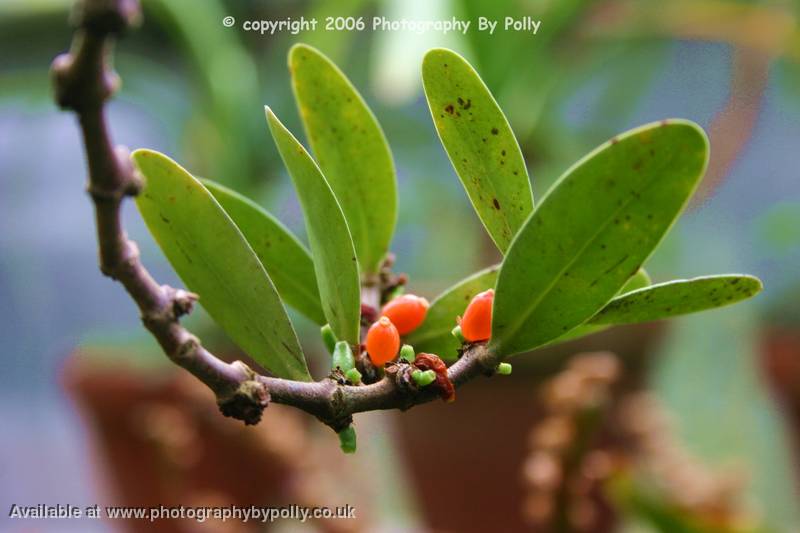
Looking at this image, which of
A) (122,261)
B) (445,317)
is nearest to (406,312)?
(445,317)

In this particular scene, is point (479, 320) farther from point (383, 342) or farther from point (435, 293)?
point (435, 293)

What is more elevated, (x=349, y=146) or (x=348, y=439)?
(x=349, y=146)

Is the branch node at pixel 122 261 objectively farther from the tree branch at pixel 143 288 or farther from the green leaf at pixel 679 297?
the green leaf at pixel 679 297

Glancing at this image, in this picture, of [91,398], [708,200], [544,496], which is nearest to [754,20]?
[708,200]

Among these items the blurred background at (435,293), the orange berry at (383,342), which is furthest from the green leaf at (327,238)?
the blurred background at (435,293)

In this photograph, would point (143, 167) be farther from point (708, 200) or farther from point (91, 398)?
point (708, 200)

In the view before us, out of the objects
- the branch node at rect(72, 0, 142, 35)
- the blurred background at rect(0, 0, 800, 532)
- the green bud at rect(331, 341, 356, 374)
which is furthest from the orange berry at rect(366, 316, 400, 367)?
the blurred background at rect(0, 0, 800, 532)

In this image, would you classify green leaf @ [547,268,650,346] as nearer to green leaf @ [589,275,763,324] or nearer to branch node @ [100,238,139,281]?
green leaf @ [589,275,763,324]
